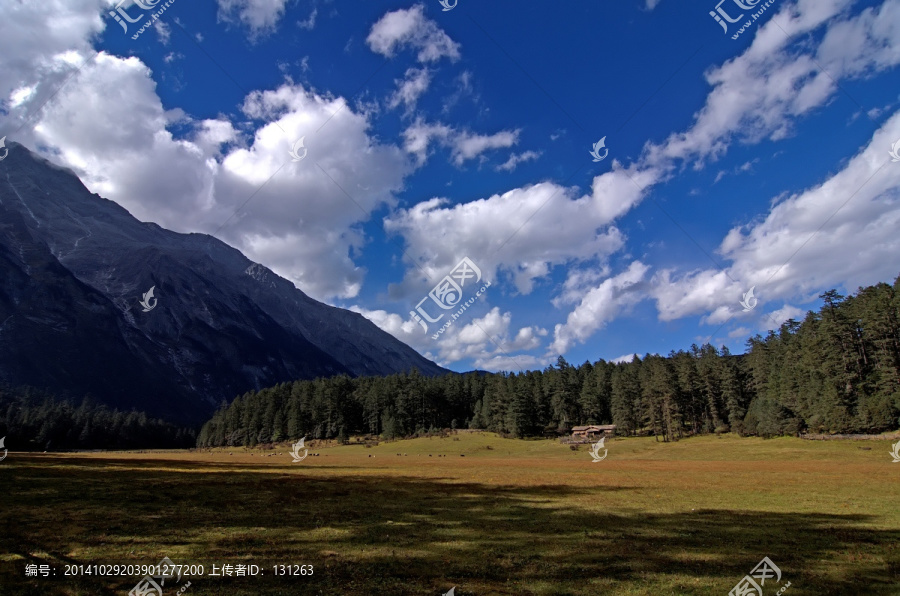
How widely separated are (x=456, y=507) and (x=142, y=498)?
54.6ft

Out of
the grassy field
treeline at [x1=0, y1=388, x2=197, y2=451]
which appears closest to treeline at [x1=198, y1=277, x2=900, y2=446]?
treeline at [x1=0, y1=388, x2=197, y2=451]

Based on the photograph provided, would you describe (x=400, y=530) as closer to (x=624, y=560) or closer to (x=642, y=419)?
(x=624, y=560)

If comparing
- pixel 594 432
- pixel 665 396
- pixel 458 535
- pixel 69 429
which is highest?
pixel 665 396

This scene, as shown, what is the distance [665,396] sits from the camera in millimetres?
98500

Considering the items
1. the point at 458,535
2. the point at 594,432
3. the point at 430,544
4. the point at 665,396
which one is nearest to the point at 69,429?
the point at 594,432

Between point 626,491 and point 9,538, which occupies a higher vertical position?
point 9,538

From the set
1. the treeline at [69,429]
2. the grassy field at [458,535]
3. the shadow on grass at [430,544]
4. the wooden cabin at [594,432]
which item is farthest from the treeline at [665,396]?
the shadow on grass at [430,544]

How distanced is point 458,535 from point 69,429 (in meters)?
196

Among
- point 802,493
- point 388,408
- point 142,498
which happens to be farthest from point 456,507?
point 388,408

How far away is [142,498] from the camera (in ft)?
76.1

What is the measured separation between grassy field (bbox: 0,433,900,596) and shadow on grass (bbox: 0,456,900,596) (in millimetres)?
75

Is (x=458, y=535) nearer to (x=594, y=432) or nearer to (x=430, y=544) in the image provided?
(x=430, y=544)

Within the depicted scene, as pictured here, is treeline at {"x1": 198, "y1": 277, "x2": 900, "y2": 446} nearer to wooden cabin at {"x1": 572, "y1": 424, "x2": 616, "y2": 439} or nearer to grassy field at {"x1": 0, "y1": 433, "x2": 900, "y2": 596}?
wooden cabin at {"x1": 572, "y1": 424, "x2": 616, "y2": 439}

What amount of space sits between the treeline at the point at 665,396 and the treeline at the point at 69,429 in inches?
1259
